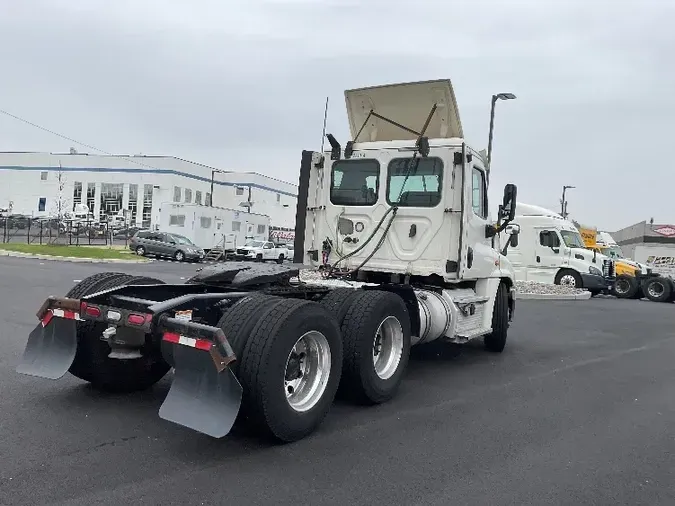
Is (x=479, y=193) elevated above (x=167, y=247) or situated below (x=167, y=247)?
above

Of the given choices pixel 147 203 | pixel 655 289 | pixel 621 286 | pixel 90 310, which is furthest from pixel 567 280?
pixel 147 203

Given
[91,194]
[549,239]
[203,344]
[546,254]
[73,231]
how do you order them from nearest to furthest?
[203,344]
[549,239]
[546,254]
[73,231]
[91,194]

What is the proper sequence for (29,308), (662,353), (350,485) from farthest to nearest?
(29,308), (662,353), (350,485)

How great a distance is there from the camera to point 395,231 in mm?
7547

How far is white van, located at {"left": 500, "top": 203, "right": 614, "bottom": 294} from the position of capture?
896 inches

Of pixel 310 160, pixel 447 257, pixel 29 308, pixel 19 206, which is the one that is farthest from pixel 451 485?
pixel 19 206

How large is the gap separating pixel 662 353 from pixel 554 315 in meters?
4.89

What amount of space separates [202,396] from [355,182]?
4365mm

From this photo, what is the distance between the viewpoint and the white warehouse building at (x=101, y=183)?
73688mm

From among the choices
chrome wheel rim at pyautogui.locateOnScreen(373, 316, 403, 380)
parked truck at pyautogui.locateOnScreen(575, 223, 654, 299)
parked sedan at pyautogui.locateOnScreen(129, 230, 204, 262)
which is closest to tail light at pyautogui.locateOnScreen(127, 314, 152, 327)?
chrome wheel rim at pyautogui.locateOnScreen(373, 316, 403, 380)

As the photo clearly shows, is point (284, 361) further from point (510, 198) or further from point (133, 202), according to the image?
point (133, 202)

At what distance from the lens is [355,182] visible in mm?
→ 7836

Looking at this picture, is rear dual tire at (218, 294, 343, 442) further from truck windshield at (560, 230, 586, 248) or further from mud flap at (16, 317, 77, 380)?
truck windshield at (560, 230, 586, 248)

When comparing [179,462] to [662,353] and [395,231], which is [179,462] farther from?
[662,353]
